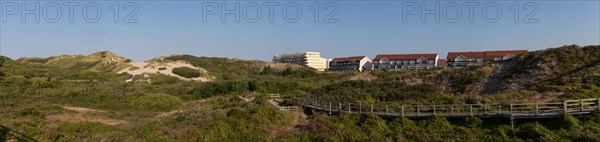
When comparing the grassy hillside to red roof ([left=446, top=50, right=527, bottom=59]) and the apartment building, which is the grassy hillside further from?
the apartment building

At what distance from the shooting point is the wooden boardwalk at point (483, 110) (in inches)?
857

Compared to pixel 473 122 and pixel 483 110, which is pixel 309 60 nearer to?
pixel 483 110

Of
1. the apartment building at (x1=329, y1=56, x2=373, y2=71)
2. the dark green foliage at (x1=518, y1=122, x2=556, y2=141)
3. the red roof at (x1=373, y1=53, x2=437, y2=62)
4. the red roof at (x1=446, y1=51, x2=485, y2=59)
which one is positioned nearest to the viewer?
the dark green foliage at (x1=518, y1=122, x2=556, y2=141)

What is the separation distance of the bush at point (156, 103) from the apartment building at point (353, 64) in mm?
79356

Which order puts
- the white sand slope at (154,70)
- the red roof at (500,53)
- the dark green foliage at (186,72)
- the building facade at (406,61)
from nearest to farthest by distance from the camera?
the white sand slope at (154,70)
the dark green foliage at (186,72)
the red roof at (500,53)
the building facade at (406,61)

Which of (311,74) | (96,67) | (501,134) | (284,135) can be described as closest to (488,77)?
(501,134)

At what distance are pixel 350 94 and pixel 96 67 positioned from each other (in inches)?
2626

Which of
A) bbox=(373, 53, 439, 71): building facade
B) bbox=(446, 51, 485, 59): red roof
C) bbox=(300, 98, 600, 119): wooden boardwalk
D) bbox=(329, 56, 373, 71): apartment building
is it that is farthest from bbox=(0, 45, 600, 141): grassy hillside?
bbox=(329, 56, 373, 71): apartment building

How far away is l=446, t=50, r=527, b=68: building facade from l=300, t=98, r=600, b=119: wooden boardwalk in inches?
2882

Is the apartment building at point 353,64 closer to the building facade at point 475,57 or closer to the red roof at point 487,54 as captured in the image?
the red roof at point 487,54

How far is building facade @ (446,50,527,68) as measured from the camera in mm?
91312

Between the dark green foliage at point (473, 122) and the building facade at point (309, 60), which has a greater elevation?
the building facade at point (309, 60)

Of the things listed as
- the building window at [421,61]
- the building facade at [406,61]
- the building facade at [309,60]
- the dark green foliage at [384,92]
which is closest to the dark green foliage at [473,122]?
the dark green foliage at [384,92]

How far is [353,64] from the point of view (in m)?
118
